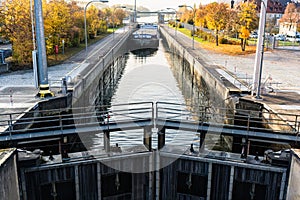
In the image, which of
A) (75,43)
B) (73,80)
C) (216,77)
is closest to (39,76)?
(73,80)

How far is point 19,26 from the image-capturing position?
92.6ft

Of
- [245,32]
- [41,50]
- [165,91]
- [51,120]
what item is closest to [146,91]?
[165,91]

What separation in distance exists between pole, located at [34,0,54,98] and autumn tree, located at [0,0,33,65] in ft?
34.7

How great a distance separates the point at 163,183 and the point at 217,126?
2.97 m

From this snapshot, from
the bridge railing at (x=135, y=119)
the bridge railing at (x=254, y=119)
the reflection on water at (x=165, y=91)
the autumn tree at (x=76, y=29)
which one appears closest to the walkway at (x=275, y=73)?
the bridge railing at (x=254, y=119)

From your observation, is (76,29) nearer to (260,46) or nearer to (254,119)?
(260,46)

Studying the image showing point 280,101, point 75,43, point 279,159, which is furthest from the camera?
point 75,43

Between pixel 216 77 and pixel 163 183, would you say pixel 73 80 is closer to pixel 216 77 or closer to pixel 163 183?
pixel 216 77

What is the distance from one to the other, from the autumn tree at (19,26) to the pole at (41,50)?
34.7 ft

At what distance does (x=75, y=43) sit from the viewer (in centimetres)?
4700

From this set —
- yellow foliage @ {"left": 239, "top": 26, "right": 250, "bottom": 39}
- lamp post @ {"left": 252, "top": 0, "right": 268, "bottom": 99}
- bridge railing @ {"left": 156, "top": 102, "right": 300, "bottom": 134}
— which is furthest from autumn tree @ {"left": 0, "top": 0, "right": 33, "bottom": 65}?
yellow foliage @ {"left": 239, "top": 26, "right": 250, "bottom": 39}

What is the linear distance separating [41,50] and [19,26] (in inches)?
460

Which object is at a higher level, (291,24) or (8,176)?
(291,24)

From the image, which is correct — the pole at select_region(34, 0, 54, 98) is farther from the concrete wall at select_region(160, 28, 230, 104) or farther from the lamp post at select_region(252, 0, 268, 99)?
the lamp post at select_region(252, 0, 268, 99)
